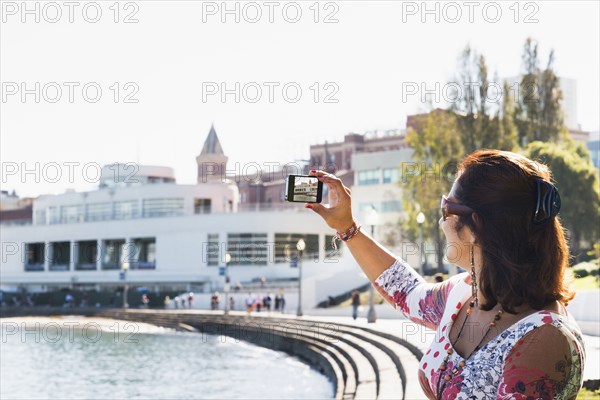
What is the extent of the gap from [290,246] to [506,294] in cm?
7285

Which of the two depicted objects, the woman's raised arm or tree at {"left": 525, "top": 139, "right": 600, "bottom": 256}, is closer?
the woman's raised arm

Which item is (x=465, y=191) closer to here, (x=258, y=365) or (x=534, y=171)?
(x=534, y=171)

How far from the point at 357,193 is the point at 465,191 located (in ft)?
225

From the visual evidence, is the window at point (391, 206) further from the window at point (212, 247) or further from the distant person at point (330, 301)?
the window at point (212, 247)

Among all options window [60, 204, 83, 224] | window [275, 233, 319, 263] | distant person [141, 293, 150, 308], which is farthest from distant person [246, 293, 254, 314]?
window [60, 204, 83, 224]

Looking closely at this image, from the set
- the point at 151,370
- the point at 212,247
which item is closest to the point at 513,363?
the point at 151,370

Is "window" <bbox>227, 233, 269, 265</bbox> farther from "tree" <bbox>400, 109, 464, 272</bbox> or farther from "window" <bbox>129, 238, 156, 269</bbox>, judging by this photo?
"tree" <bbox>400, 109, 464, 272</bbox>

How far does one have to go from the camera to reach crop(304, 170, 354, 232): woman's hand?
346 cm

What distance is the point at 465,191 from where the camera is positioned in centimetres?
271

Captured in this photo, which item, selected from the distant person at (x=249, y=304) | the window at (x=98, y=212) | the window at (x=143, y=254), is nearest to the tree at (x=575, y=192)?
the distant person at (x=249, y=304)

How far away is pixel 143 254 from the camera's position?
8044cm

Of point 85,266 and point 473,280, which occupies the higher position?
point 473,280

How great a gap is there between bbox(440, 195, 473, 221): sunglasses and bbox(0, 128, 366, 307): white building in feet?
200

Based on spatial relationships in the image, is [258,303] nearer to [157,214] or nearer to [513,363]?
[157,214]
